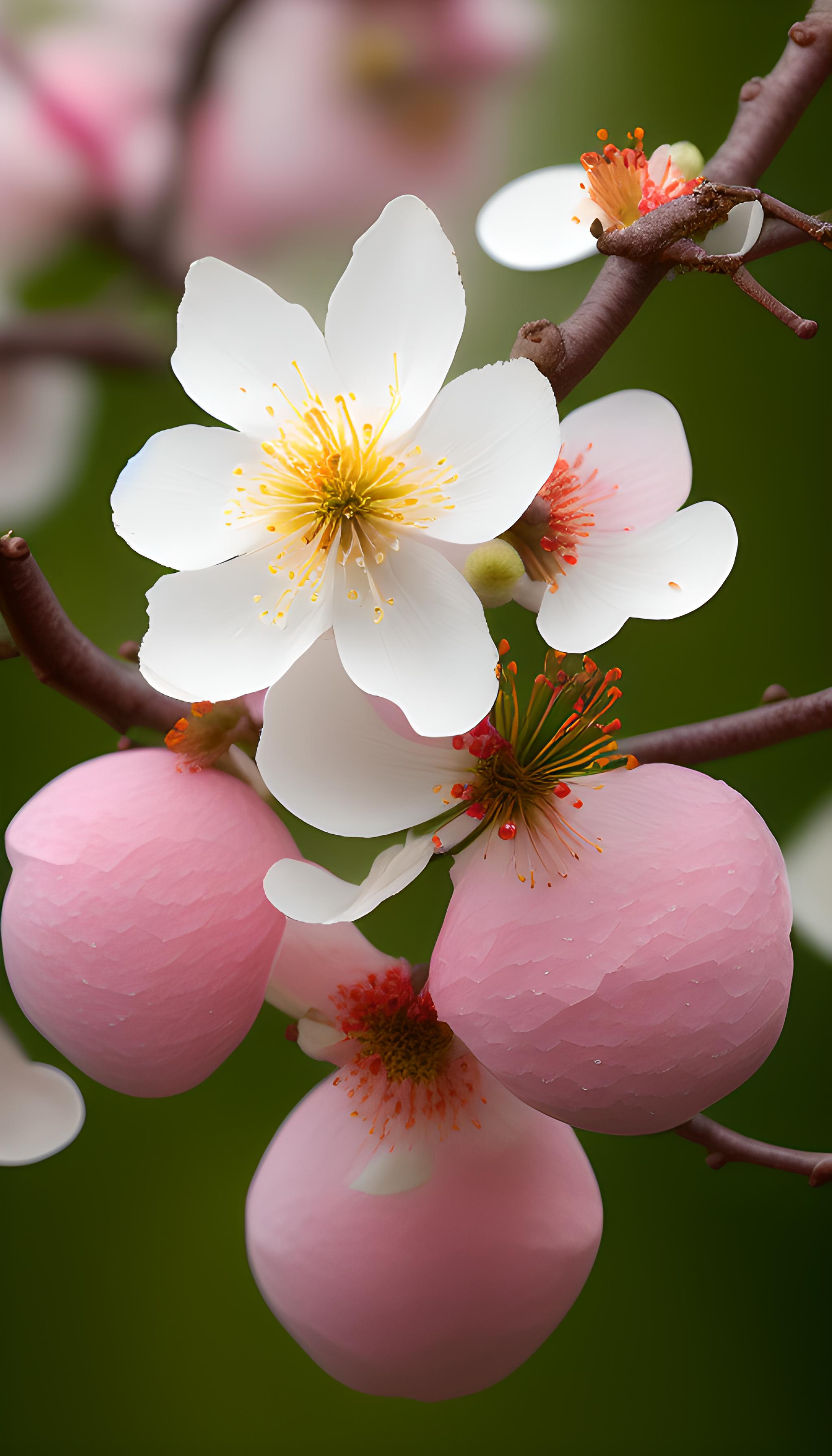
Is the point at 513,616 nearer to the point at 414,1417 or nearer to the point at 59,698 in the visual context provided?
the point at 59,698

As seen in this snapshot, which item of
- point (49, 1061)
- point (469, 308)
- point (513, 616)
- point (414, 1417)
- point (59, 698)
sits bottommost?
point (414, 1417)

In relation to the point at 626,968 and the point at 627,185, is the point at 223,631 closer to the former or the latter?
the point at 626,968

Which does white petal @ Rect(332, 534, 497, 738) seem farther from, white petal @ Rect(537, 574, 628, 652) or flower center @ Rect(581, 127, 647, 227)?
flower center @ Rect(581, 127, 647, 227)

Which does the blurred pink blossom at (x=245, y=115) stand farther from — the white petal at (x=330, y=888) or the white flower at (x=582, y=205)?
the white petal at (x=330, y=888)

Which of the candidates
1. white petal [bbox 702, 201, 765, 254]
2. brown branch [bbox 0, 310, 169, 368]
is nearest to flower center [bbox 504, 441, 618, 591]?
white petal [bbox 702, 201, 765, 254]

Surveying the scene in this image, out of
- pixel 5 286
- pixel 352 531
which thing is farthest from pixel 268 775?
pixel 5 286

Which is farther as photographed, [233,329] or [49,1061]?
[49,1061]

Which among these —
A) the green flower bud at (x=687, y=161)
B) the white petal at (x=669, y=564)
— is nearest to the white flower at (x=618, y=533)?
the white petal at (x=669, y=564)
